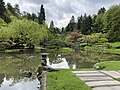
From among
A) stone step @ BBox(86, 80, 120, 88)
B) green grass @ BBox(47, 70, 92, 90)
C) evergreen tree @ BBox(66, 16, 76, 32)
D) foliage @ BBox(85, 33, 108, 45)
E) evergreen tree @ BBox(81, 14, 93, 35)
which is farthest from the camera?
evergreen tree @ BBox(66, 16, 76, 32)

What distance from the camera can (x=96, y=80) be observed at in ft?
35.7

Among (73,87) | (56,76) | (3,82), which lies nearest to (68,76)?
(56,76)

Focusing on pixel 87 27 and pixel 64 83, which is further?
pixel 87 27

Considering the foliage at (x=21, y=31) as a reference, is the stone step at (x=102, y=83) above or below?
below

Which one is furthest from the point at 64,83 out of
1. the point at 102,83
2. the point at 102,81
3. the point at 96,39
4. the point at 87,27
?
the point at 87,27

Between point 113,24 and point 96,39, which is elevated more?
point 113,24

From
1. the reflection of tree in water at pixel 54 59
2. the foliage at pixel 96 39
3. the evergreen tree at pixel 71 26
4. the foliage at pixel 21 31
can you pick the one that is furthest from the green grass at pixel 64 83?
the evergreen tree at pixel 71 26

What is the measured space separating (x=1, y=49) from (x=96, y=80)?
28.4 meters

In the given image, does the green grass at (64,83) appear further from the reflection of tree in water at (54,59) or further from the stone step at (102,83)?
the reflection of tree in water at (54,59)

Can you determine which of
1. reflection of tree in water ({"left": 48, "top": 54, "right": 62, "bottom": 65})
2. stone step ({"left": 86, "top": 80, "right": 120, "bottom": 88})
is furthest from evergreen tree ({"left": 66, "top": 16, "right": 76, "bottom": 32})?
stone step ({"left": 86, "top": 80, "right": 120, "bottom": 88})

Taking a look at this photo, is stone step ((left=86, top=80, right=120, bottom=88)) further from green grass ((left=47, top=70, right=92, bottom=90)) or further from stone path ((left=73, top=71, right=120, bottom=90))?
green grass ((left=47, top=70, right=92, bottom=90))

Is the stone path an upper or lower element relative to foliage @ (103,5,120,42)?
lower

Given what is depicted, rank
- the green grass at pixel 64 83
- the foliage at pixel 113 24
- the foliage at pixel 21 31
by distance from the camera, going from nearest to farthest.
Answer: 1. the green grass at pixel 64 83
2. the foliage at pixel 21 31
3. the foliage at pixel 113 24

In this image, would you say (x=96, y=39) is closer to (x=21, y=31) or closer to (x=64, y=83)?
(x=21, y=31)
